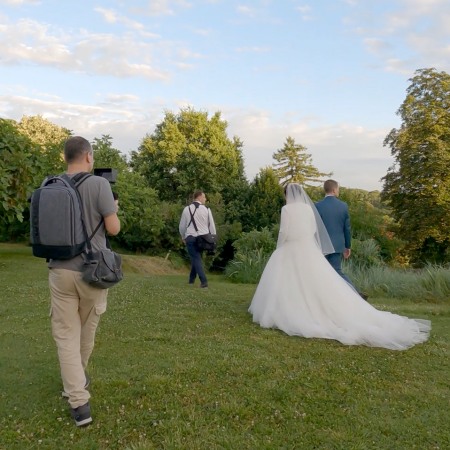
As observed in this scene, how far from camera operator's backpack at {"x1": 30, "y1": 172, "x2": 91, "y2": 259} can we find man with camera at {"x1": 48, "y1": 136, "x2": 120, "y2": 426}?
0.12 meters

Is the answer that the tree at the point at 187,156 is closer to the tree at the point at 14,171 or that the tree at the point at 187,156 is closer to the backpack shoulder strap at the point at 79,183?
the tree at the point at 14,171

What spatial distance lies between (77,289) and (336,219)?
604 centimetres

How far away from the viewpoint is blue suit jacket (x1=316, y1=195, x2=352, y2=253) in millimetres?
9195

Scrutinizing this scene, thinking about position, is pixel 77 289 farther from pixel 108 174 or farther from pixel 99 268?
pixel 108 174

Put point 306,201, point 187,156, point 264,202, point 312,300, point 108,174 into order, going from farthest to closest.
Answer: point 187,156 < point 264,202 < point 306,201 < point 312,300 < point 108,174

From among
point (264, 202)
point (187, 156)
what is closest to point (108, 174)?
point (264, 202)

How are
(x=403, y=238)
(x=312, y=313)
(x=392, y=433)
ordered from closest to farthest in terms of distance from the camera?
(x=392, y=433) < (x=312, y=313) < (x=403, y=238)

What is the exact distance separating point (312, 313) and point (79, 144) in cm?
419

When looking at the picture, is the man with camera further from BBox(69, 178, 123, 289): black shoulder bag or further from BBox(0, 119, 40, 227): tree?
BBox(0, 119, 40, 227): tree

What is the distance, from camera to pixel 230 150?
47000mm

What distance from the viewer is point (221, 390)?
4.70m

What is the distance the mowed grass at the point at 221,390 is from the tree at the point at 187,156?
34.7 metres

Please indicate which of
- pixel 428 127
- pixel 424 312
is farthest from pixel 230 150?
pixel 424 312

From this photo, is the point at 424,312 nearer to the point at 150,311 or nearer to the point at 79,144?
the point at 150,311
